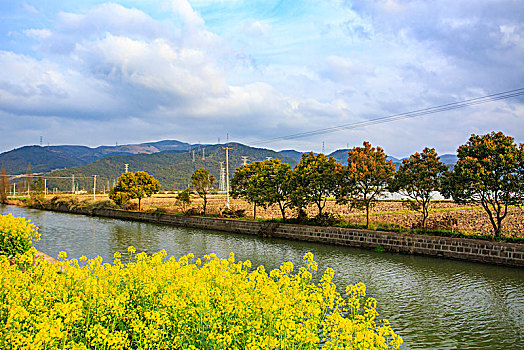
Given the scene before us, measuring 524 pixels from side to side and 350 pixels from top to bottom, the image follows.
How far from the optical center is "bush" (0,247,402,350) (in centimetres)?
384

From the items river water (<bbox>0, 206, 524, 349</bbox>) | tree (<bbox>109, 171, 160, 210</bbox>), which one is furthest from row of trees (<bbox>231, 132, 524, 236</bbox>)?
tree (<bbox>109, 171, 160, 210</bbox>)

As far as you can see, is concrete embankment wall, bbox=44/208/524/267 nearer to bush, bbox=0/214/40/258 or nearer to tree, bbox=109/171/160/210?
tree, bbox=109/171/160/210

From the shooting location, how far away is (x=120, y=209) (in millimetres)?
43812

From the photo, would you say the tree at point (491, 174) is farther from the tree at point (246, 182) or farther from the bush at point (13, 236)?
the bush at point (13, 236)

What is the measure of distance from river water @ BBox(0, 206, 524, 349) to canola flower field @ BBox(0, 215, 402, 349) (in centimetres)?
498

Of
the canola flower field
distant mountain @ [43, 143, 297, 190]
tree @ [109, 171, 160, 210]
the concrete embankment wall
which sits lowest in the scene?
the concrete embankment wall

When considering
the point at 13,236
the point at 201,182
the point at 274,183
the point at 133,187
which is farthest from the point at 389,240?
the point at 133,187

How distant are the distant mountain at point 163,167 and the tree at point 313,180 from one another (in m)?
109

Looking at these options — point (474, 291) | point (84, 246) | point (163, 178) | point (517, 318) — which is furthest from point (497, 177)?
point (163, 178)

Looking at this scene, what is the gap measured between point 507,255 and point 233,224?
17.3m

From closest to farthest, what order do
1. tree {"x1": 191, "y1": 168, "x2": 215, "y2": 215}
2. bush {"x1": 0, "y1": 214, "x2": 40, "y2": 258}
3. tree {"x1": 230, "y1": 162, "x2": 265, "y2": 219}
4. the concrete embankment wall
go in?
bush {"x1": 0, "y1": 214, "x2": 40, "y2": 258}, the concrete embankment wall, tree {"x1": 230, "y1": 162, "x2": 265, "y2": 219}, tree {"x1": 191, "y1": 168, "x2": 215, "y2": 215}

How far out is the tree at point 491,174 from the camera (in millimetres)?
16969

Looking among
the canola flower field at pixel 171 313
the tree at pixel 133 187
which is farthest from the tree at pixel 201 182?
the canola flower field at pixel 171 313

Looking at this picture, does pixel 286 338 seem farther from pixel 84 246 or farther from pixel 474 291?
pixel 84 246
